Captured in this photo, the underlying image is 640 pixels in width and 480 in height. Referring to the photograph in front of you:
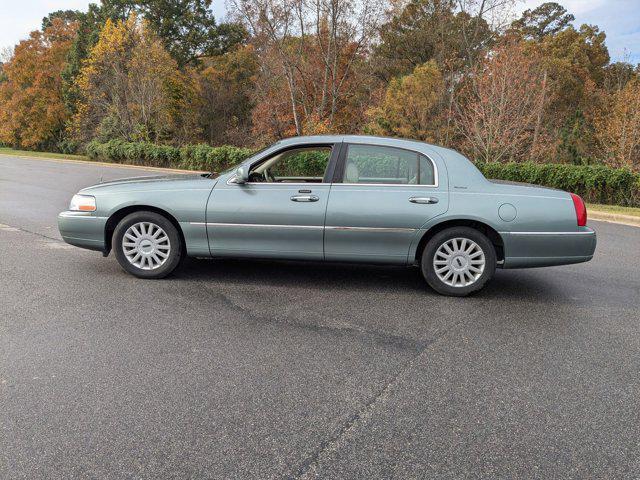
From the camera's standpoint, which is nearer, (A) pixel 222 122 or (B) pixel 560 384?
(B) pixel 560 384

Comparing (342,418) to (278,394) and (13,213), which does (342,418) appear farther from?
(13,213)

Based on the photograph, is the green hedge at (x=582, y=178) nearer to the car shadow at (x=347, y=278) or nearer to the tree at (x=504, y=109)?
the tree at (x=504, y=109)

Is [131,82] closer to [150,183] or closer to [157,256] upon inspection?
[150,183]

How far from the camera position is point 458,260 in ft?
18.0

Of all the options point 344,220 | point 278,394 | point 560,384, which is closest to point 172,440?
point 278,394

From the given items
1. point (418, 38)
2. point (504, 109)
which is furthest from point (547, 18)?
point (504, 109)

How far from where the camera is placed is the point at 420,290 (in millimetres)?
5738

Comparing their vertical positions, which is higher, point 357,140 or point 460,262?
point 357,140

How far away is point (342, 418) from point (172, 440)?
93 centimetres

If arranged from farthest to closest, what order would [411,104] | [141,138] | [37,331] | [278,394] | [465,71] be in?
[141,138] → [465,71] → [411,104] → [37,331] → [278,394]

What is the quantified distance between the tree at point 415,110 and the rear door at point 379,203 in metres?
24.2

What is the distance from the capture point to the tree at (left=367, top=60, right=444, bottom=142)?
95.6 feet

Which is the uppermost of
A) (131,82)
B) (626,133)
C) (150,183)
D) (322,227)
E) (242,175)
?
(131,82)

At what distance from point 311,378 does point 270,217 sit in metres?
2.39
